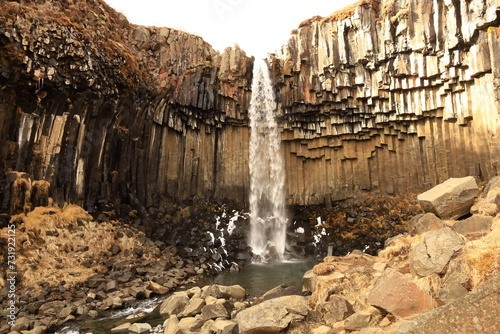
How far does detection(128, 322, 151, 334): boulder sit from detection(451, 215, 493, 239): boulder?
8.14 metres

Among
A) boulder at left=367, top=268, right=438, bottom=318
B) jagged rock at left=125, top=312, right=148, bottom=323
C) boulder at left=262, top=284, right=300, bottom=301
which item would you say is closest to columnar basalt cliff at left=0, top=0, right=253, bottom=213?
jagged rock at left=125, top=312, right=148, bottom=323

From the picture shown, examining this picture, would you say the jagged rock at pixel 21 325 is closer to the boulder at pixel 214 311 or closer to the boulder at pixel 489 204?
the boulder at pixel 214 311

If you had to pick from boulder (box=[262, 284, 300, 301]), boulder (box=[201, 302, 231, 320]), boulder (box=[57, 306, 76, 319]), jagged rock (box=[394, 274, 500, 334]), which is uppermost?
jagged rock (box=[394, 274, 500, 334])

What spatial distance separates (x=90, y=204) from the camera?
17.5 meters

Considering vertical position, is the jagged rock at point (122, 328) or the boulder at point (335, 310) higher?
the boulder at point (335, 310)

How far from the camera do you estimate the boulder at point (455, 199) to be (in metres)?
8.24

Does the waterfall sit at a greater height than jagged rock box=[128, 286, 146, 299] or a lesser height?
greater

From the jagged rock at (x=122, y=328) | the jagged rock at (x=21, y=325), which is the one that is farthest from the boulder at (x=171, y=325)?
the jagged rock at (x=21, y=325)

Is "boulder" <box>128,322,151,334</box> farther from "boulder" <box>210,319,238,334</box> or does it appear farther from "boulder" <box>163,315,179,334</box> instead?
"boulder" <box>210,319,238,334</box>

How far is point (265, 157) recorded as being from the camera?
25.9 meters

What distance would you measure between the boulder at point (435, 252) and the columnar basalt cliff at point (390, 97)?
15.1m

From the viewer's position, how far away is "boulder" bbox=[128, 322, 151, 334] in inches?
340

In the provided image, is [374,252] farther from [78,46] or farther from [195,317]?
[78,46]

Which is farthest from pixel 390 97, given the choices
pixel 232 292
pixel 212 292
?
pixel 212 292
